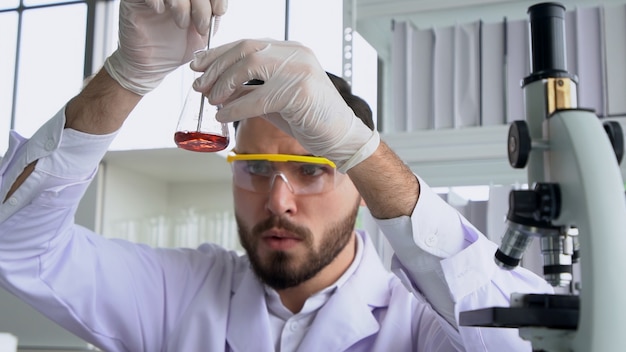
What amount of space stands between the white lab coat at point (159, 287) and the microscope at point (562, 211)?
0.38 m

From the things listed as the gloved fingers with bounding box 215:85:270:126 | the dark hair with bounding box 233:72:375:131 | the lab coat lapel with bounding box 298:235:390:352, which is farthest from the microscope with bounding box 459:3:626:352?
the dark hair with bounding box 233:72:375:131

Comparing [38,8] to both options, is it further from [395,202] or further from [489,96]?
[395,202]

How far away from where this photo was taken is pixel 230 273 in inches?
64.5

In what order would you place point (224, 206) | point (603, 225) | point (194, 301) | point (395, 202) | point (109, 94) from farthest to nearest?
point (224, 206) < point (194, 301) < point (109, 94) < point (395, 202) < point (603, 225)

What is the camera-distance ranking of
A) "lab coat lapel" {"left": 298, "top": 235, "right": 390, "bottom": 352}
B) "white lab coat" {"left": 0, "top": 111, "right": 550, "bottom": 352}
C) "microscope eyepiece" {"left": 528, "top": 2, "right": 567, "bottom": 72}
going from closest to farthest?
"microscope eyepiece" {"left": 528, "top": 2, "right": 567, "bottom": 72}
"white lab coat" {"left": 0, "top": 111, "right": 550, "bottom": 352}
"lab coat lapel" {"left": 298, "top": 235, "right": 390, "bottom": 352}

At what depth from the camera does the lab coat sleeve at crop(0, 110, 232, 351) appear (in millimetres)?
1233

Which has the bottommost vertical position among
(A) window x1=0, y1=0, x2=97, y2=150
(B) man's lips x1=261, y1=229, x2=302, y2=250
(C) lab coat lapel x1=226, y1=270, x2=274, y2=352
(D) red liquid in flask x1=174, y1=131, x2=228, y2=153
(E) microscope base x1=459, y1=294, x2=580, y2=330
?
(C) lab coat lapel x1=226, y1=270, x2=274, y2=352

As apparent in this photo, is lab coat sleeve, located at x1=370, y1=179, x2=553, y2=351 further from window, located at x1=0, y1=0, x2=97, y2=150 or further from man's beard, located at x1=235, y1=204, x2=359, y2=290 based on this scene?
window, located at x1=0, y1=0, x2=97, y2=150

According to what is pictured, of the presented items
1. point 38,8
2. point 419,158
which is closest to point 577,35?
point 419,158

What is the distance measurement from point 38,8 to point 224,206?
237 cm

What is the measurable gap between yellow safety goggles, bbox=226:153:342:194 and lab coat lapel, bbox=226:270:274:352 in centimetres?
24

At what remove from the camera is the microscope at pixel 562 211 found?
59 cm

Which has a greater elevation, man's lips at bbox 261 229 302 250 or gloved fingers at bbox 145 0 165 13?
gloved fingers at bbox 145 0 165 13

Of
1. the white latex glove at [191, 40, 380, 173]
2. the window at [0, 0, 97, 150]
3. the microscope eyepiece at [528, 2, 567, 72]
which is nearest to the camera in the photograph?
the microscope eyepiece at [528, 2, 567, 72]
